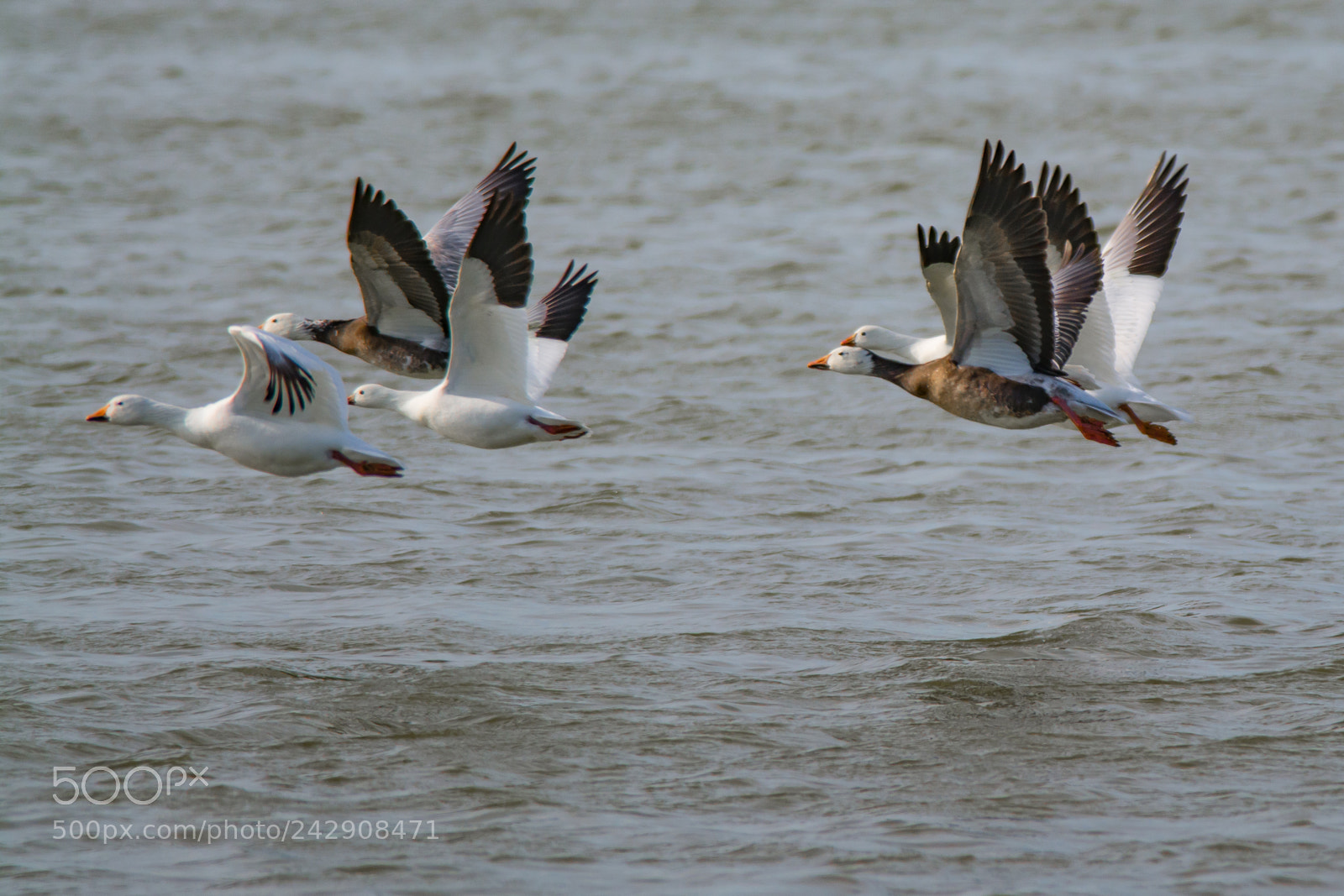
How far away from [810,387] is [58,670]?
8.37 meters

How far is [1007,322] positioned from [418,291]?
3.81 meters

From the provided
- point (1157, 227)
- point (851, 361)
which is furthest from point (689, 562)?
point (1157, 227)

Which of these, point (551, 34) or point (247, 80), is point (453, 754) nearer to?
point (247, 80)

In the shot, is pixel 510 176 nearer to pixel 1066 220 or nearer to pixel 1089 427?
pixel 1066 220

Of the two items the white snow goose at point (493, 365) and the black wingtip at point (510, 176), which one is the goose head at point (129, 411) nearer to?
the white snow goose at point (493, 365)

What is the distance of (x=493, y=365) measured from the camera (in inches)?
403

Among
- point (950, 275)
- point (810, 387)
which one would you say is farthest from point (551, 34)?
point (950, 275)

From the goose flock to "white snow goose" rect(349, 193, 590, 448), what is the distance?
0.04 feet

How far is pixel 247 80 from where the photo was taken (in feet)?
100

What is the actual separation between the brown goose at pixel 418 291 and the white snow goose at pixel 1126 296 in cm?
326

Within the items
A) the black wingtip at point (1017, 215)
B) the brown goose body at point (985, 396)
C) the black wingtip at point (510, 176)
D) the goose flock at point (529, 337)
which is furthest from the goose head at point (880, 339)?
the black wingtip at point (510, 176)

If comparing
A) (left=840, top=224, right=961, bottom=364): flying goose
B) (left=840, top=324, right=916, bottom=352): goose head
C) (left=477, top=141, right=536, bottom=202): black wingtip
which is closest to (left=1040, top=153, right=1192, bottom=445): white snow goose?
(left=840, top=224, right=961, bottom=364): flying goose

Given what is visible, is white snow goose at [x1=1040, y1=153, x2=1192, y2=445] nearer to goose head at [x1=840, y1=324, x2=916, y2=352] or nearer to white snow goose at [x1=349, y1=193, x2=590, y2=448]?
goose head at [x1=840, y1=324, x2=916, y2=352]

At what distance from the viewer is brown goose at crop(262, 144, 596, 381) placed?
1059 cm
